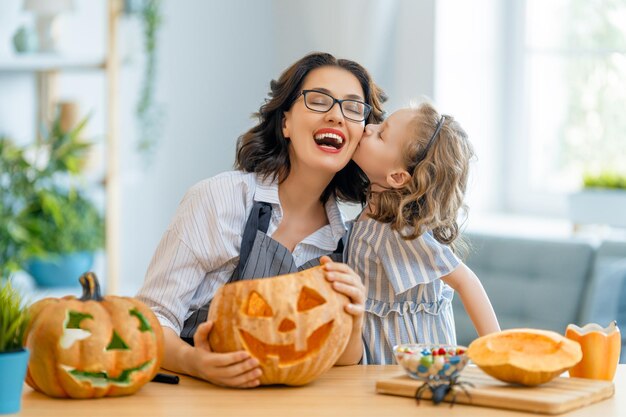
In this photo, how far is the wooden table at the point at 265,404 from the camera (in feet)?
4.95

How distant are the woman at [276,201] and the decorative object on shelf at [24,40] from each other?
2.16 meters

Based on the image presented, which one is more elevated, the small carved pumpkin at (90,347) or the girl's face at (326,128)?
the girl's face at (326,128)

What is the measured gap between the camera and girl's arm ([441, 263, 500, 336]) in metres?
2.01

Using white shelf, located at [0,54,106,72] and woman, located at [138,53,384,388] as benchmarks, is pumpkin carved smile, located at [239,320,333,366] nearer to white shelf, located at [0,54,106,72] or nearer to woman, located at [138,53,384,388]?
woman, located at [138,53,384,388]

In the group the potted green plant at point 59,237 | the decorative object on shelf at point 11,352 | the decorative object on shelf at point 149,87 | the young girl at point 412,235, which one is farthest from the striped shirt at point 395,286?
the decorative object on shelf at point 149,87

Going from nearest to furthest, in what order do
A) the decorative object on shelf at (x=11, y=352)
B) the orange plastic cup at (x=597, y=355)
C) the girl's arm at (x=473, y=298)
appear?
the decorative object on shelf at (x=11, y=352)
the orange plastic cup at (x=597, y=355)
the girl's arm at (x=473, y=298)

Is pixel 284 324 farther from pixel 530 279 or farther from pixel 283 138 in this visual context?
pixel 530 279

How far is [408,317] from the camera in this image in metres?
2.11

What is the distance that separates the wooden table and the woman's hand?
0.02 meters

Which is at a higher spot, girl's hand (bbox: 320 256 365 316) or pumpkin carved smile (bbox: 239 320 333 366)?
girl's hand (bbox: 320 256 365 316)

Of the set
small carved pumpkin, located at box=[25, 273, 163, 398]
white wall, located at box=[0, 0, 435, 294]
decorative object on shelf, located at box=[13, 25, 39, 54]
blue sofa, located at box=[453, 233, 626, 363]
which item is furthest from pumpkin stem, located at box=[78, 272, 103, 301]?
white wall, located at box=[0, 0, 435, 294]

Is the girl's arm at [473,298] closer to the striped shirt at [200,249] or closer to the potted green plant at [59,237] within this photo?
the striped shirt at [200,249]

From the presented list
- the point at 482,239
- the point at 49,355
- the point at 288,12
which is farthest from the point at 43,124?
the point at 49,355

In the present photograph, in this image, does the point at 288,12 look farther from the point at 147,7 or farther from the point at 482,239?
the point at 482,239
